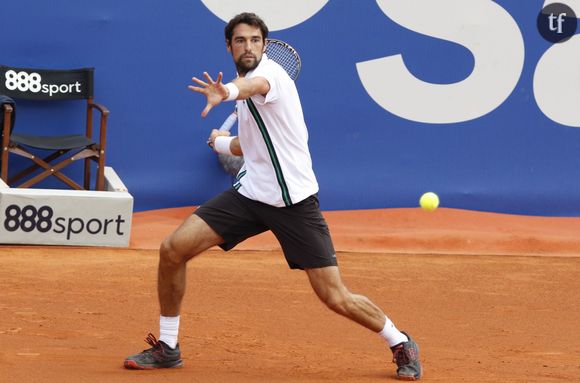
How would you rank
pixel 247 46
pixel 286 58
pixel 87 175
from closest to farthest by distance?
pixel 247 46
pixel 286 58
pixel 87 175

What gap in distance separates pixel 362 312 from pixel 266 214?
68 centimetres

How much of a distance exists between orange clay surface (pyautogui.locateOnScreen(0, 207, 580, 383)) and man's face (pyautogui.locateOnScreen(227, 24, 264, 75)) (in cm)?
153

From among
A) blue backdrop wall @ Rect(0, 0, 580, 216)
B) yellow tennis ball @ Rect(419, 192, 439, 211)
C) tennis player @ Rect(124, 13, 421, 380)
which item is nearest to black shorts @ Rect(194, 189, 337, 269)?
tennis player @ Rect(124, 13, 421, 380)

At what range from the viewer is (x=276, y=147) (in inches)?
207

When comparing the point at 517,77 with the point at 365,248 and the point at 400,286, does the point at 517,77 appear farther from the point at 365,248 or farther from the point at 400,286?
the point at 400,286

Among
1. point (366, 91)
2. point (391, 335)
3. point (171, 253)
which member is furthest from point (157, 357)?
point (366, 91)

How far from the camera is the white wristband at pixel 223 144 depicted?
18.2 feet

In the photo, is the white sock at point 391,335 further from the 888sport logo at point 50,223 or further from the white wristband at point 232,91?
the 888sport logo at point 50,223

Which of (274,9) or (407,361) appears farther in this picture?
(274,9)

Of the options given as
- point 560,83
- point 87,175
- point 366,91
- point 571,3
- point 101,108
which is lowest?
point 87,175

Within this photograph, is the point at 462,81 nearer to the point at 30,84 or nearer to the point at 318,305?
the point at 30,84

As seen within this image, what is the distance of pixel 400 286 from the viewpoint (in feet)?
28.0

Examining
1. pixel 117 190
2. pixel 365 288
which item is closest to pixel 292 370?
pixel 365 288

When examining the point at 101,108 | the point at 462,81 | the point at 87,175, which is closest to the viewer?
the point at 101,108
